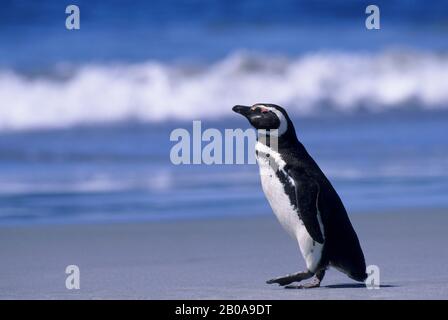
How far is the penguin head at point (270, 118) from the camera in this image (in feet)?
20.6

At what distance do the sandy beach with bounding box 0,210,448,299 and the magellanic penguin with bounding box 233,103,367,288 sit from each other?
0.13m

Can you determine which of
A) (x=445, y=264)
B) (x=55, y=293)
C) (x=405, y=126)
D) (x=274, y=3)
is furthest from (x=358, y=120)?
(x=55, y=293)

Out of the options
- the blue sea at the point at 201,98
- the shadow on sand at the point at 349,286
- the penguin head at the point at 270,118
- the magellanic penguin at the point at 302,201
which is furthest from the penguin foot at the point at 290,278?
the blue sea at the point at 201,98

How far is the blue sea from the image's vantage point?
998 cm

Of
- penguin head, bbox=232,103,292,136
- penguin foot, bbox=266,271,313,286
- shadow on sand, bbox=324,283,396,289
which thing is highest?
penguin head, bbox=232,103,292,136

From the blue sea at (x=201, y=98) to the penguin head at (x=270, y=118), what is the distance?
2.86 meters

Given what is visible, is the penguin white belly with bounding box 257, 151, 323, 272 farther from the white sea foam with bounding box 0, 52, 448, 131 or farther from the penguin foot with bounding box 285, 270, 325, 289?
the white sea foam with bounding box 0, 52, 448, 131

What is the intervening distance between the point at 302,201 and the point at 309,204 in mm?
36

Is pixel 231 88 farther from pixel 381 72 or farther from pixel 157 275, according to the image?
pixel 157 275

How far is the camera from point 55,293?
6.39 metres

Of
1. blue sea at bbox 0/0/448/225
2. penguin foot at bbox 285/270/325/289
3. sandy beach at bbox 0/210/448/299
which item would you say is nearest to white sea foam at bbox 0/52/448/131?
blue sea at bbox 0/0/448/225

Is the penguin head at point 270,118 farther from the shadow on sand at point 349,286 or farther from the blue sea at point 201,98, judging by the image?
the blue sea at point 201,98

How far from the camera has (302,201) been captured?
6258 millimetres
